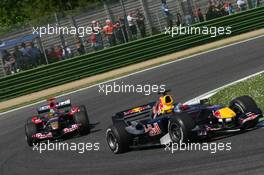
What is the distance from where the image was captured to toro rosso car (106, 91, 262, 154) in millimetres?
11273

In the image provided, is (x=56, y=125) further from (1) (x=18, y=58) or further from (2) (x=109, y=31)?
(2) (x=109, y=31)

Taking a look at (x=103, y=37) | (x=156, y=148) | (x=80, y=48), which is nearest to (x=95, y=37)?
(x=103, y=37)

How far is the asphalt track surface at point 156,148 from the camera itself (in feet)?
32.8

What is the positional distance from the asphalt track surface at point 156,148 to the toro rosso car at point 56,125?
25 centimetres

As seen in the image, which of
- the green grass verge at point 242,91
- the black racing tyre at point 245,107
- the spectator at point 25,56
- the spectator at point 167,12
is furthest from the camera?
the spectator at point 167,12

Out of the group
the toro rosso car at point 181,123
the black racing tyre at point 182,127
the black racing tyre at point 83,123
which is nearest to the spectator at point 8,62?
the black racing tyre at point 83,123

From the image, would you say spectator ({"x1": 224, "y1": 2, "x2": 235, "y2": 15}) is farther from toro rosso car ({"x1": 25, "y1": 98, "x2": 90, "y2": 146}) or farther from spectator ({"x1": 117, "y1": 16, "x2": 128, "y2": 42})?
toro rosso car ({"x1": 25, "y1": 98, "x2": 90, "y2": 146})

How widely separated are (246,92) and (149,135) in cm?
360

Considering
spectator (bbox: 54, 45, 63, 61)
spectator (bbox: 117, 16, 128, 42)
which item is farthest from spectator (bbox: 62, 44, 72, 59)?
spectator (bbox: 117, 16, 128, 42)

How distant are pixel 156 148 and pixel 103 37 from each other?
15392 mm

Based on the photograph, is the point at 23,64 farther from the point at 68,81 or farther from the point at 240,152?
the point at 240,152

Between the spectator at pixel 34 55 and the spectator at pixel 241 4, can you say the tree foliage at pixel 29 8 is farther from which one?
the spectator at pixel 34 55

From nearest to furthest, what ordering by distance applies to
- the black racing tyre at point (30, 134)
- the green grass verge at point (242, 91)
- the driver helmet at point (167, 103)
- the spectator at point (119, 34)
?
the driver helmet at point (167, 103) < the green grass verge at point (242, 91) < the black racing tyre at point (30, 134) < the spectator at point (119, 34)

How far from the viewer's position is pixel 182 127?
11109 millimetres
